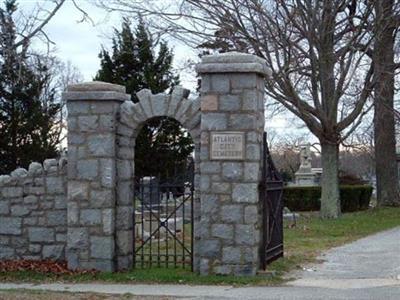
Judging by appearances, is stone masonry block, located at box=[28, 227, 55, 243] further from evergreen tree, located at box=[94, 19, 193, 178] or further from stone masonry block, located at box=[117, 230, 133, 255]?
evergreen tree, located at box=[94, 19, 193, 178]

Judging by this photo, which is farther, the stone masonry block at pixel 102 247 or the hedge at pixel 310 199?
the hedge at pixel 310 199

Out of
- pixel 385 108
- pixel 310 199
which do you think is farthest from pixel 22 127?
pixel 385 108

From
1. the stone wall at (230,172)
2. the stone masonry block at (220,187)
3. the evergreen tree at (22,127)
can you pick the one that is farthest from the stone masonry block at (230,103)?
the evergreen tree at (22,127)

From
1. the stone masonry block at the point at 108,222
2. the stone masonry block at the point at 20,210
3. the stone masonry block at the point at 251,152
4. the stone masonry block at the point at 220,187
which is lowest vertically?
the stone masonry block at the point at 108,222

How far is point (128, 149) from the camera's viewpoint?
469 inches

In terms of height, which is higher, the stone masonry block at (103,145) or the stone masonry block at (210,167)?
the stone masonry block at (103,145)

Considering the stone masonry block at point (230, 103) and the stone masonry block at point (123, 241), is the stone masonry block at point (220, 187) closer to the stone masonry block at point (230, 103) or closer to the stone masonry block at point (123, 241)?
the stone masonry block at point (230, 103)

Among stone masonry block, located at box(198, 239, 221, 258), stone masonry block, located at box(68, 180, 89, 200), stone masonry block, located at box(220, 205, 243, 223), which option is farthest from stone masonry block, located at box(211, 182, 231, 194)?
stone masonry block, located at box(68, 180, 89, 200)

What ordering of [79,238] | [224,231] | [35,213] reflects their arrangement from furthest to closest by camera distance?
[35,213], [79,238], [224,231]

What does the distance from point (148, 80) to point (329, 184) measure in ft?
31.4

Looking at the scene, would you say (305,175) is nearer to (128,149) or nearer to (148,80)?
(148,80)

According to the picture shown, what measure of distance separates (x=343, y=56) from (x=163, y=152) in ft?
29.8

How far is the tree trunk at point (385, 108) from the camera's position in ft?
75.0

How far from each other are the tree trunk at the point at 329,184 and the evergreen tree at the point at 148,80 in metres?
6.00
